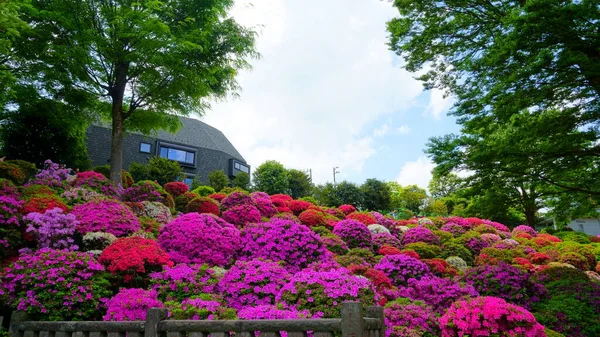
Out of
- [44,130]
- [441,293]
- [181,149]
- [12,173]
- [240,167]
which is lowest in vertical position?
[441,293]

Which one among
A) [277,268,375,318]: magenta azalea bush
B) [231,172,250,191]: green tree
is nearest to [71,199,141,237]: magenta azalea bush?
[277,268,375,318]: magenta azalea bush

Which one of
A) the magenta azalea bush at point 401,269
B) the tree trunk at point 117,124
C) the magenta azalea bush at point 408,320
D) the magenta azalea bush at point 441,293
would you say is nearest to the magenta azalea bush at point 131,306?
the magenta azalea bush at point 408,320

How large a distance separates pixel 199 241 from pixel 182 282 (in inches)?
86.7

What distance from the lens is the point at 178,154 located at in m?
38.8

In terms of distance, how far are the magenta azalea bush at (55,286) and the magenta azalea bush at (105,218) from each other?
2302mm

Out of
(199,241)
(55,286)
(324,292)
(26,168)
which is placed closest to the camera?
(324,292)

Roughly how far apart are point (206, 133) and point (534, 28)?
38.7 metres

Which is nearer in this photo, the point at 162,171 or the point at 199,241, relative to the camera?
the point at 199,241

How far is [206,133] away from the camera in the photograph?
4384cm

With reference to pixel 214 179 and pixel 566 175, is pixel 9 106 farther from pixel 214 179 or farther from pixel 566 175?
pixel 566 175

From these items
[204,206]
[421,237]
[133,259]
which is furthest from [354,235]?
[133,259]

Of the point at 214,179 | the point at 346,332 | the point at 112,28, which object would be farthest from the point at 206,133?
the point at 346,332

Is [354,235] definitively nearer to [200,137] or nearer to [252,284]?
[252,284]

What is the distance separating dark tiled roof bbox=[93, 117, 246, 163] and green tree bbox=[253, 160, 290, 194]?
23.2 ft
